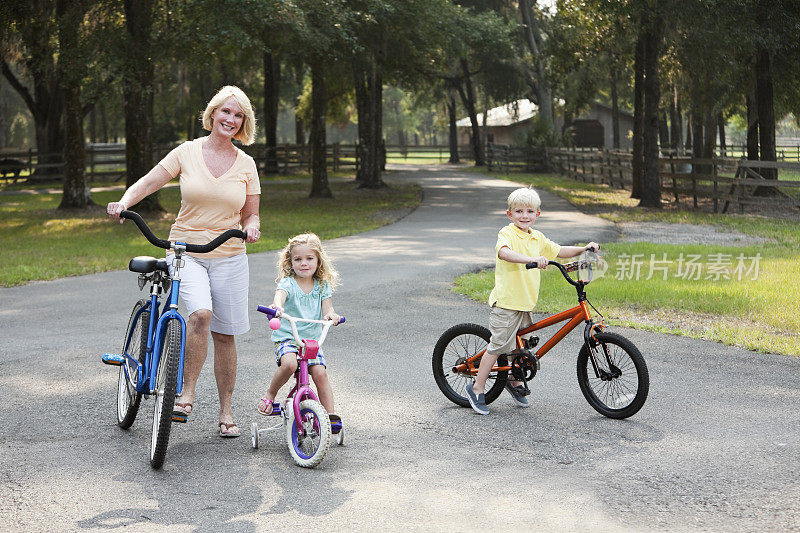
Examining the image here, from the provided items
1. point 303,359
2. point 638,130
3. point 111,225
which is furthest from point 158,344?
point 638,130

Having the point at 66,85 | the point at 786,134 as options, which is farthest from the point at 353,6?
the point at 786,134

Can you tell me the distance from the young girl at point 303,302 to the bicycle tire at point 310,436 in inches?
7.4

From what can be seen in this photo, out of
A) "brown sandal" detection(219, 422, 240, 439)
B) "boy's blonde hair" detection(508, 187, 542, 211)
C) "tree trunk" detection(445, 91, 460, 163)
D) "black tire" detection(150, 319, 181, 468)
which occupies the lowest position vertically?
"brown sandal" detection(219, 422, 240, 439)

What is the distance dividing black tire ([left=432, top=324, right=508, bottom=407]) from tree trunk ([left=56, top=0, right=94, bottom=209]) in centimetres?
1501

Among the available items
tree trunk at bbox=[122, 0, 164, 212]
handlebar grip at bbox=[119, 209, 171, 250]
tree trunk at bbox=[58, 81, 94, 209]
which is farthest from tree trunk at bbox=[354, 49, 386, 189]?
handlebar grip at bbox=[119, 209, 171, 250]

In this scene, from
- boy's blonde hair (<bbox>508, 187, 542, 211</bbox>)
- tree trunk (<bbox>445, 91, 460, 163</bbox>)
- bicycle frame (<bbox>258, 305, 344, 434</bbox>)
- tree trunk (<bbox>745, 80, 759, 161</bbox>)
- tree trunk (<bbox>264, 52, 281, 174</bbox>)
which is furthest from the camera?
tree trunk (<bbox>445, 91, 460, 163</bbox>)

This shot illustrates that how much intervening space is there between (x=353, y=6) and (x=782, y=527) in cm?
2200

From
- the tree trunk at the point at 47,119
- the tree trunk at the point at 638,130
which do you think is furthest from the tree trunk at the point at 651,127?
the tree trunk at the point at 47,119

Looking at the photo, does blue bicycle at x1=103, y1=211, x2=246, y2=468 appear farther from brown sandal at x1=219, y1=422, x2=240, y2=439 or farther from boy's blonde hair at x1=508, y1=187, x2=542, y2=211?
boy's blonde hair at x1=508, y1=187, x2=542, y2=211

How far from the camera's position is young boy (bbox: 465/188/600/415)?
5906 mm

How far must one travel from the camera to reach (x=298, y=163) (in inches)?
1860

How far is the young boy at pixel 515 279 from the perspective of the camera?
5906 mm

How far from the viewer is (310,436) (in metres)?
5.02

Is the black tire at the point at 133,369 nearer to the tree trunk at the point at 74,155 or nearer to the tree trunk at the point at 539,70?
the tree trunk at the point at 74,155
